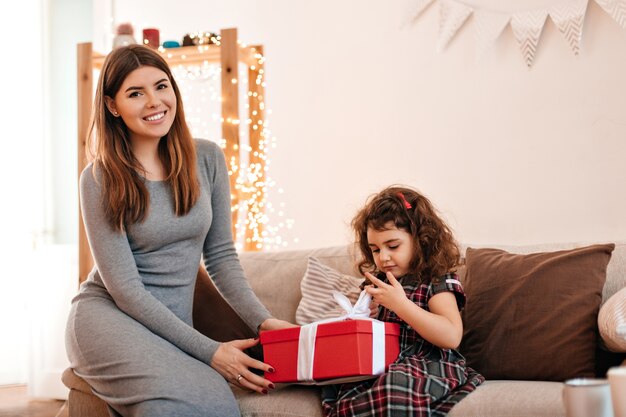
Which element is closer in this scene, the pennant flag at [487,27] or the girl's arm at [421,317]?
the girl's arm at [421,317]

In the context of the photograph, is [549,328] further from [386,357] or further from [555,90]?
[555,90]

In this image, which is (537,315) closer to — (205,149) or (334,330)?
(334,330)

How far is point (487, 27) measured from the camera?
2928mm

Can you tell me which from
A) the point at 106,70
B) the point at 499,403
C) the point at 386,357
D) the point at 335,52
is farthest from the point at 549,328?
the point at 335,52

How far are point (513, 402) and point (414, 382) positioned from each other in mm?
219

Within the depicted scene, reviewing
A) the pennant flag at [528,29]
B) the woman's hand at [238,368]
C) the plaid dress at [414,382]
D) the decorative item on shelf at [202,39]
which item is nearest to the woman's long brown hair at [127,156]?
the woman's hand at [238,368]

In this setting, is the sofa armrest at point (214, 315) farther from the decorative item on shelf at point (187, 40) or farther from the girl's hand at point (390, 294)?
the decorative item on shelf at point (187, 40)

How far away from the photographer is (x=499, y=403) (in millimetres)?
Result: 1761

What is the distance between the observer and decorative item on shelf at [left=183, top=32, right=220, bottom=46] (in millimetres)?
3348

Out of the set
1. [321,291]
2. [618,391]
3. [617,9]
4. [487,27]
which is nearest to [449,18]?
[487,27]

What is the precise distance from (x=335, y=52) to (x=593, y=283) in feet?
5.42

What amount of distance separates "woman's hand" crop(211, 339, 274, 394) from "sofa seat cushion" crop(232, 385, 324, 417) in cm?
3

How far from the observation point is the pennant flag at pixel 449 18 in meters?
2.99

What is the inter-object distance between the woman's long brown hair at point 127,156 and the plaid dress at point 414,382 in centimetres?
63
